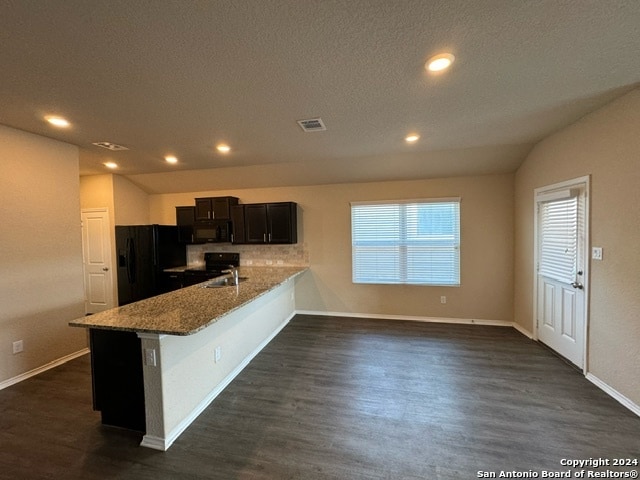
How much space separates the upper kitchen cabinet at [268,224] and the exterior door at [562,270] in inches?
143

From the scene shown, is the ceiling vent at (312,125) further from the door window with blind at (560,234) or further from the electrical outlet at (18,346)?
the electrical outlet at (18,346)

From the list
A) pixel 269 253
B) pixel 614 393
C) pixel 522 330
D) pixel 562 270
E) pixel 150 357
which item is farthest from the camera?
pixel 269 253

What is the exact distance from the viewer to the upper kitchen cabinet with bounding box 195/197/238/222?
4984 mm

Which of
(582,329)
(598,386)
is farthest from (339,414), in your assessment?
(582,329)

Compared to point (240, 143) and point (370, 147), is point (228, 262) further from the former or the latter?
point (370, 147)

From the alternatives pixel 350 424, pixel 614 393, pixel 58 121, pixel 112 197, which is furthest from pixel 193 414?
pixel 112 197

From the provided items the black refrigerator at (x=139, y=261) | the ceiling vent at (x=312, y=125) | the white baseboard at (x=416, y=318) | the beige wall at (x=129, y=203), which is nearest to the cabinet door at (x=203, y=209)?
the black refrigerator at (x=139, y=261)

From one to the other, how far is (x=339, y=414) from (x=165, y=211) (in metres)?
5.11

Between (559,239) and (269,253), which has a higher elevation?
(559,239)

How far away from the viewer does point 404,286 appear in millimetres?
4715

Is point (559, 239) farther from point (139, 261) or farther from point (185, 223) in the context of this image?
point (139, 261)

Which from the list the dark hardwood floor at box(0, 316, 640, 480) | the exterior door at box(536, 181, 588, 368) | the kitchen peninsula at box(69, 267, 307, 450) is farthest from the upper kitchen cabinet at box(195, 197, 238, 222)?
the exterior door at box(536, 181, 588, 368)

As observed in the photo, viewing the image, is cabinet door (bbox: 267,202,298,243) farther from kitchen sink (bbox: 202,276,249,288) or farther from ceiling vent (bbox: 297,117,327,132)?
ceiling vent (bbox: 297,117,327,132)

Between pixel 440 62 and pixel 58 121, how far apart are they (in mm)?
3518
